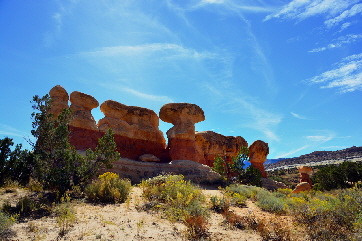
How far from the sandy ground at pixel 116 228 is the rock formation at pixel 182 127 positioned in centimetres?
1308

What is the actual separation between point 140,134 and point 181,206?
43.7 feet

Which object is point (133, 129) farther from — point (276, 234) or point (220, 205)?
point (276, 234)

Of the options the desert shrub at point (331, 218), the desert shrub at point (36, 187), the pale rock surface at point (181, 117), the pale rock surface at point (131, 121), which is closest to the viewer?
the desert shrub at point (331, 218)

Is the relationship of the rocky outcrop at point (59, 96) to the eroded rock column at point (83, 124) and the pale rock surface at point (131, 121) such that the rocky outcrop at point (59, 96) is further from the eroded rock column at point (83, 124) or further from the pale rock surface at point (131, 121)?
the pale rock surface at point (131, 121)

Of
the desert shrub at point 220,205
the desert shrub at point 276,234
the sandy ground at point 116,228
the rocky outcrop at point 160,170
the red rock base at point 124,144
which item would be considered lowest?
the desert shrub at point 276,234

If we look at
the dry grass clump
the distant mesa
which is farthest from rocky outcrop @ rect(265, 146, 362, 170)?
the dry grass clump

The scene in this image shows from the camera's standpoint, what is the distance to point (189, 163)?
20.0 meters

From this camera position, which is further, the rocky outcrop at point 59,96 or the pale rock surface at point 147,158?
the pale rock surface at point 147,158

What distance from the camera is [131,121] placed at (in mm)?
21188

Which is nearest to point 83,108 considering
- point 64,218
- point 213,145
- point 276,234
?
point 64,218

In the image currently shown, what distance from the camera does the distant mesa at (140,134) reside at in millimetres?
18016

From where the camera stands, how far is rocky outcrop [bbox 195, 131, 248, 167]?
27.2m

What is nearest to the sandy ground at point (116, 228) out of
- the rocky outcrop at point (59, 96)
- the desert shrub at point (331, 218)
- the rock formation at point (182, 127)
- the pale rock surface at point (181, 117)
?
the desert shrub at point (331, 218)

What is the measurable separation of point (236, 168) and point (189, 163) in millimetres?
5138
